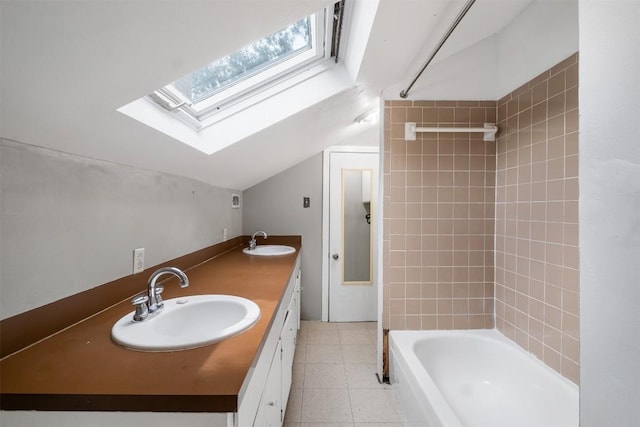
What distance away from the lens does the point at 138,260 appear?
3.82 feet

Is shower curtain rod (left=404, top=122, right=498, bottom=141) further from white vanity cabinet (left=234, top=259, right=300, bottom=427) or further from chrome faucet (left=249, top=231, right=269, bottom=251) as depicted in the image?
chrome faucet (left=249, top=231, right=269, bottom=251)

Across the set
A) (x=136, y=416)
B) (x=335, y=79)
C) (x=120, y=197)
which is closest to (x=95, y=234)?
(x=120, y=197)

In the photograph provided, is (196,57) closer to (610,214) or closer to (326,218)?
(610,214)

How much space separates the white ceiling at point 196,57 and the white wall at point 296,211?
0.94 meters

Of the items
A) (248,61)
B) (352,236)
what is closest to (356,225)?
(352,236)

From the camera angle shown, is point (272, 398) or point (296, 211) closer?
point (272, 398)

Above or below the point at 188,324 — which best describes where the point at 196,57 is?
above

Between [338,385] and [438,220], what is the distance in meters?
1.44

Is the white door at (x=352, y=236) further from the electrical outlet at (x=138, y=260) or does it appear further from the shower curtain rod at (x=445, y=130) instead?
the electrical outlet at (x=138, y=260)

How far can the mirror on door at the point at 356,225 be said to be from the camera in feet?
9.52

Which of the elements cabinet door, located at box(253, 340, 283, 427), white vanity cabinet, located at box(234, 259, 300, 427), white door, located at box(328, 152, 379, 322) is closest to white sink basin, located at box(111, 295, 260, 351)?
white vanity cabinet, located at box(234, 259, 300, 427)

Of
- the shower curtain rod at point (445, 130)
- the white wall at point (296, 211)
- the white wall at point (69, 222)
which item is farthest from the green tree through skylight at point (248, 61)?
the white wall at point (296, 211)

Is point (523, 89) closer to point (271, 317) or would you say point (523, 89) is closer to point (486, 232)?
point (486, 232)

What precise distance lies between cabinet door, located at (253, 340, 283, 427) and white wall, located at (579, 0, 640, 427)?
0.84m
